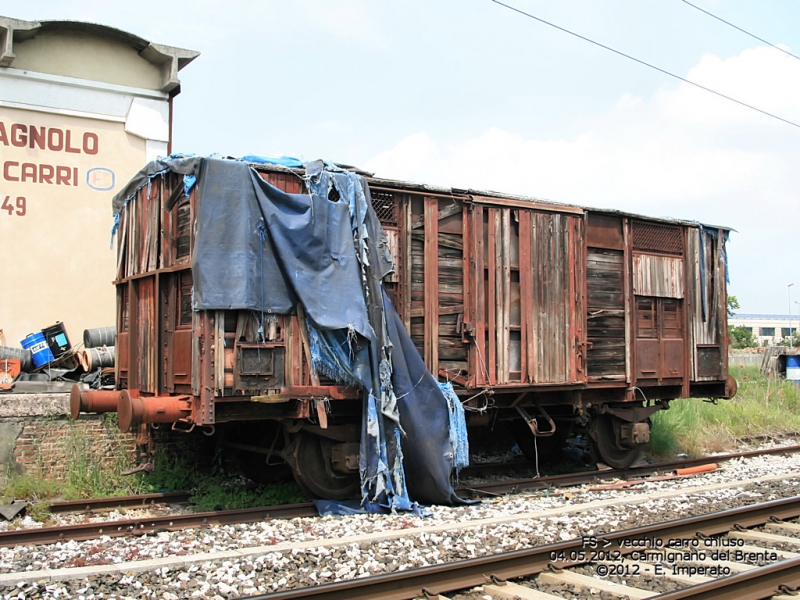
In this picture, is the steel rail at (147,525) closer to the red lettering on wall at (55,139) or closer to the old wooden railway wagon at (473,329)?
the old wooden railway wagon at (473,329)

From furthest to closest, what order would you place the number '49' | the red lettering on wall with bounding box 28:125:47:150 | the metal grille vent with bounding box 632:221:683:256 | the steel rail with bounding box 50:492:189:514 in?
the red lettering on wall with bounding box 28:125:47:150 < the number '49' < the metal grille vent with bounding box 632:221:683:256 < the steel rail with bounding box 50:492:189:514

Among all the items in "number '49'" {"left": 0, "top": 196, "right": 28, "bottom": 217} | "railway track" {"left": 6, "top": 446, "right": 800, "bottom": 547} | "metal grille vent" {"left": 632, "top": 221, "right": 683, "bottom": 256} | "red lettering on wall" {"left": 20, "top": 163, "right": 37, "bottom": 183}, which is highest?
"red lettering on wall" {"left": 20, "top": 163, "right": 37, "bottom": 183}

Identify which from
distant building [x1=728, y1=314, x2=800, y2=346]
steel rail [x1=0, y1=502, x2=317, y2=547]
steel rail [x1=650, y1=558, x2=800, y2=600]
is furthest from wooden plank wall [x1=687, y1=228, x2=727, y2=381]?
distant building [x1=728, y1=314, x2=800, y2=346]

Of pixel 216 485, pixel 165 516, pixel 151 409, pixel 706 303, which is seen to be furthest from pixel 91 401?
pixel 706 303

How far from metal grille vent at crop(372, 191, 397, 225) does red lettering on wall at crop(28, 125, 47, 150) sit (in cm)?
650

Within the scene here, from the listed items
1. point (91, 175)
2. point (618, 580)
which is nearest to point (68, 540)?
point (618, 580)

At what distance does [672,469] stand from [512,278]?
428 cm

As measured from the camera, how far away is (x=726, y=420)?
15.6 meters

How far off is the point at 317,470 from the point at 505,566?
135 inches

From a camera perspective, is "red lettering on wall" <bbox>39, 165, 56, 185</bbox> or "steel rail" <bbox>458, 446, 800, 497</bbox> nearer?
"steel rail" <bbox>458, 446, 800, 497</bbox>

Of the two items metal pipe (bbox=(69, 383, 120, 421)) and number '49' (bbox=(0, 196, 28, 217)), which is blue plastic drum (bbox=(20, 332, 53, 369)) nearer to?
number '49' (bbox=(0, 196, 28, 217))

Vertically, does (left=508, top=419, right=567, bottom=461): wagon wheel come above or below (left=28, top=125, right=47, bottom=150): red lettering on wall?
below

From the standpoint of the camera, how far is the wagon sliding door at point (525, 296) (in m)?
9.62

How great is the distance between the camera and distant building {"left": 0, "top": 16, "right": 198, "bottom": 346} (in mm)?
11867
